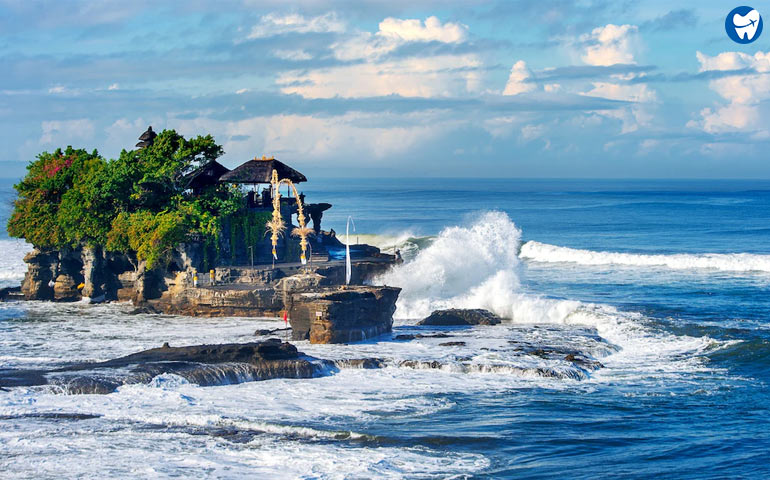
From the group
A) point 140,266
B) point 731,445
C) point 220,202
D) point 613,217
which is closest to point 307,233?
point 220,202

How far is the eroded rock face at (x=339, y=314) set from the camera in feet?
107

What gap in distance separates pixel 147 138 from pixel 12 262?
61.9 ft

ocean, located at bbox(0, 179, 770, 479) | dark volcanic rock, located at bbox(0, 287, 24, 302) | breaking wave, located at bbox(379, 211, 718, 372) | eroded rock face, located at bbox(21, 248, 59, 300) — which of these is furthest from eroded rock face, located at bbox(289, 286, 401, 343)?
dark volcanic rock, located at bbox(0, 287, 24, 302)

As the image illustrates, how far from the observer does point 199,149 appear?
45.8 metres

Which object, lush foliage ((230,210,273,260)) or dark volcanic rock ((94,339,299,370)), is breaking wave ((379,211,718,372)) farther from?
dark volcanic rock ((94,339,299,370))

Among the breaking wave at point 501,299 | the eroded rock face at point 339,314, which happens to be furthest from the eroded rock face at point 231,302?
the breaking wave at point 501,299

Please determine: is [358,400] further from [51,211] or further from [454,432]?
[51,211]

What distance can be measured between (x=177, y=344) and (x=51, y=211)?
16696mm

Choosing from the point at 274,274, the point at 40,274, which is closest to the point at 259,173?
the point at 274,274

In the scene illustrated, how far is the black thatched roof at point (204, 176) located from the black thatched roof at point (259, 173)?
0.92 meters

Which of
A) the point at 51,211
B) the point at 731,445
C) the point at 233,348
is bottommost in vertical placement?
the point at 731,445

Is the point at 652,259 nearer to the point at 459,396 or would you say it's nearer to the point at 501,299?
the point at 501,299

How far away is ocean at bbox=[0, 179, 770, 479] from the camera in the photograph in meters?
20.0

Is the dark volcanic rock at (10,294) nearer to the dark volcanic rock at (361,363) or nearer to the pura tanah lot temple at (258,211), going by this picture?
the pura tanah lot temple at (258,211)
